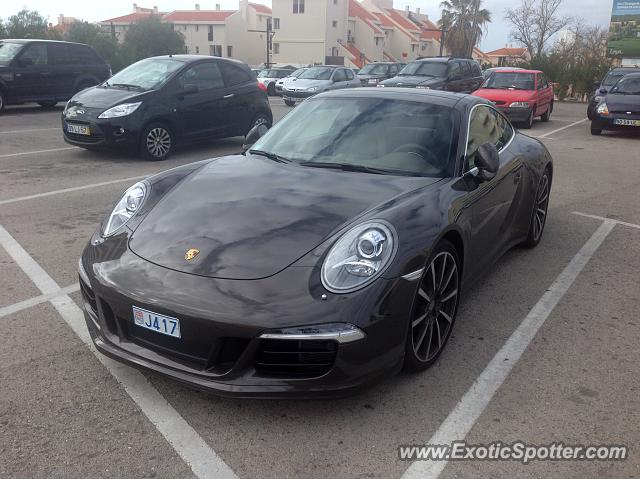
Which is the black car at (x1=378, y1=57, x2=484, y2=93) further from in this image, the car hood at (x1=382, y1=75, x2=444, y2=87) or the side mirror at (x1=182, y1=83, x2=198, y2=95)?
the side mirror at (x1=182, y1=83, x2=198, y2=95)

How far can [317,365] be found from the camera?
2.53 metres

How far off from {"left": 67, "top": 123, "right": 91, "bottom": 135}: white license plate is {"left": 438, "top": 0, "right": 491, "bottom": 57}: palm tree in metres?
61.4

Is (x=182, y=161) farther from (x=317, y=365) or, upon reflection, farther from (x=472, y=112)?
(x=317, y=365)

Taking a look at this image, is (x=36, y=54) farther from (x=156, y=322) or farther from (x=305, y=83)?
(x=156, y=322)

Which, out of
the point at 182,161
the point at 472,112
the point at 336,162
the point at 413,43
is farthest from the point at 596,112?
the point at 413,43

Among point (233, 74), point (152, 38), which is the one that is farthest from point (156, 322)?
point (152, 38)

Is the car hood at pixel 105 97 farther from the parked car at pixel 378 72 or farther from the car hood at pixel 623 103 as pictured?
the parked car at pixel 378 72

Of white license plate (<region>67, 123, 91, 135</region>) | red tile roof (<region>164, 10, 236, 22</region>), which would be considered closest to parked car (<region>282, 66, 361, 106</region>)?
white license plate (<region>67, 123, 91, 135</region>)

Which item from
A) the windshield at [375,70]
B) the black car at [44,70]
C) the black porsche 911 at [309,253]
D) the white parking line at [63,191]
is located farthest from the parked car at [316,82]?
the black porsche 911 at [309,253]

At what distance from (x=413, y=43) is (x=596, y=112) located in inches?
2581

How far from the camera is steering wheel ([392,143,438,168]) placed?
143 inches

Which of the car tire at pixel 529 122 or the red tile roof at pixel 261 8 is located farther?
the red tile roof at pixel 261 8

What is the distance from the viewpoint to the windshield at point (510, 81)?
16.3m

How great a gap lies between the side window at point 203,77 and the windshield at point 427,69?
869 centimetres
